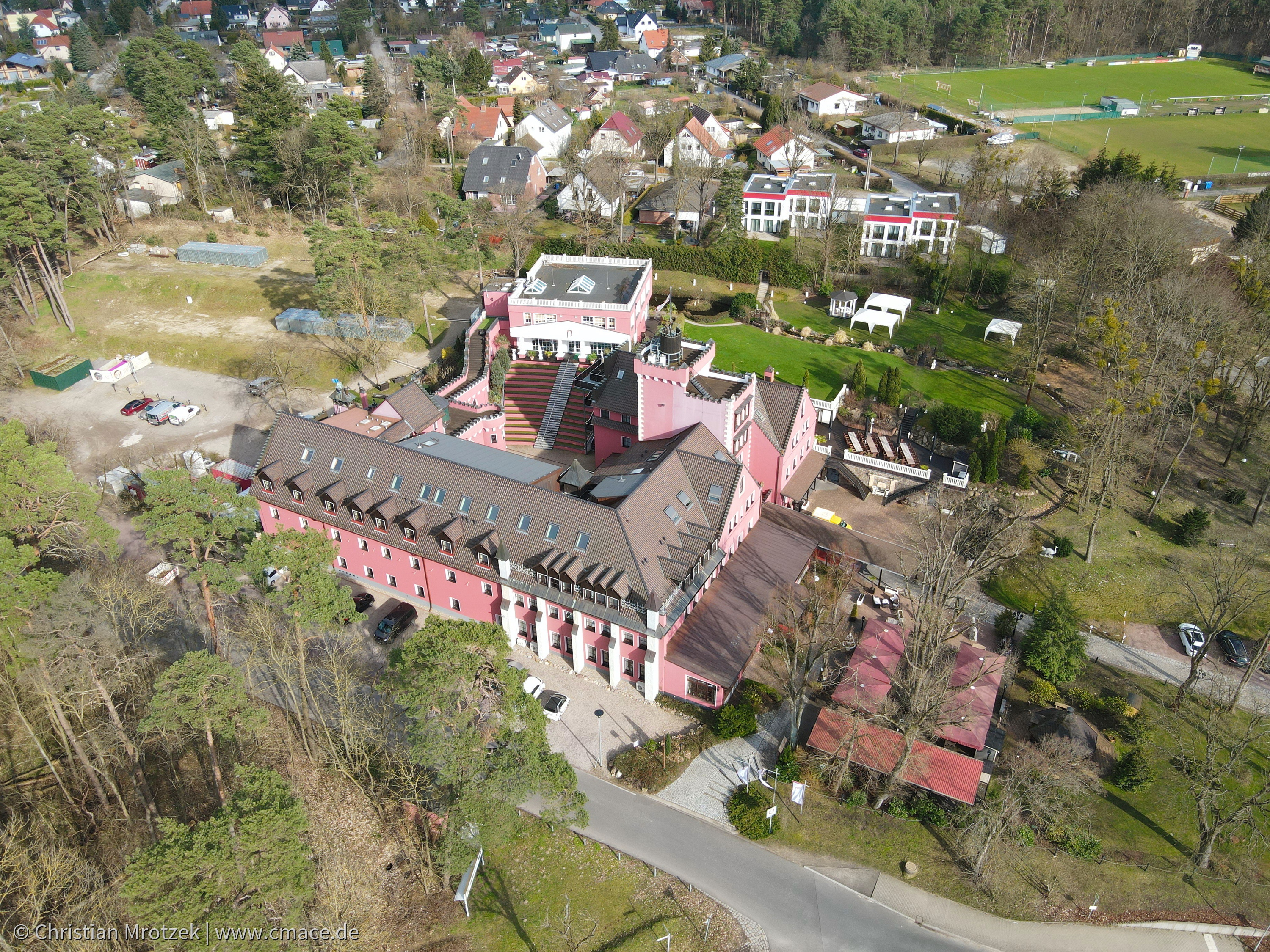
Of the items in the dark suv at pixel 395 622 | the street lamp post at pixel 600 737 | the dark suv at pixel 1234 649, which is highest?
the dark suv at pixel 395 622

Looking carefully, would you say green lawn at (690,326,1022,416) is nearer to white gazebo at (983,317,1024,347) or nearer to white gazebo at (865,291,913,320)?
white gazebo at (865,291,913,320)

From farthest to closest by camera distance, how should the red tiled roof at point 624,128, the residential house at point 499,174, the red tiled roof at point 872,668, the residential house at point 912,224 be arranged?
the red tiled roof at point 624,128
the residential house at point 499,174
the residential house at point 912,224
the red tiled roof at point 872,668

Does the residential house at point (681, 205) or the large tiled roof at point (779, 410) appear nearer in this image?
the large tiled roof at point (779, 410)

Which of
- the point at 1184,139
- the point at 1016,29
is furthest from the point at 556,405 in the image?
the point at 1016,29

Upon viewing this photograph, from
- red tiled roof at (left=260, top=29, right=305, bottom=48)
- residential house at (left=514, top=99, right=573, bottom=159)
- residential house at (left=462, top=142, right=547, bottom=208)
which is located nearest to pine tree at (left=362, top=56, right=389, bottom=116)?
residential house at (left=514, top=99, right=573, bottom=159)

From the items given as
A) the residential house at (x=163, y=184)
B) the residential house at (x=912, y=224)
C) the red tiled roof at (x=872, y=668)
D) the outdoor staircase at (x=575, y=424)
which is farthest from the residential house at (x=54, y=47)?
the red tiled roof at (x=872, y=668)

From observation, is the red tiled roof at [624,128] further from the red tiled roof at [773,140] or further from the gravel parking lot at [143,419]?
the gravel parking lot at [143,419]

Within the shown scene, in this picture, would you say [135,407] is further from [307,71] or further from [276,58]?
[276,58]
